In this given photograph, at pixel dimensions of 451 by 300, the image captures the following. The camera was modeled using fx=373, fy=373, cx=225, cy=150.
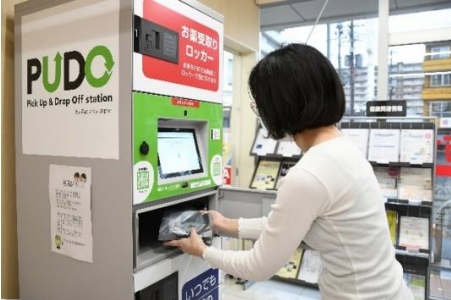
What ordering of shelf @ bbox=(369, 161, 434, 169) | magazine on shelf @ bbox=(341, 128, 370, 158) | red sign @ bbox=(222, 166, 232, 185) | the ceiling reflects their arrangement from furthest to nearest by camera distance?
the ceiling → red sign @ bbox=(222, 166, 232, 185) → magazine on shelf @ bbox=(341, 128, 370, 158) → shelf @ bbox=(369, 161, 434, 169)

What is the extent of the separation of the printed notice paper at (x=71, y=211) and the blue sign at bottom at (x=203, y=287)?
0.44 m

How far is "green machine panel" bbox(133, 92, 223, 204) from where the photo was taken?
4.04ft

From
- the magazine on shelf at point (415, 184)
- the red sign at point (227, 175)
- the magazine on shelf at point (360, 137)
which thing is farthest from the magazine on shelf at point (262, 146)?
the magazine on shelf at point (415, 184)

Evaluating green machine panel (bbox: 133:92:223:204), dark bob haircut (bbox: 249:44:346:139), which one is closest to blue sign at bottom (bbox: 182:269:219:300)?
green machine panel (bbox: 133:92:223:204)

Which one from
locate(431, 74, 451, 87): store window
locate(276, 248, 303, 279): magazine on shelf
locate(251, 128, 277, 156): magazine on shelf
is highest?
locate(431, 74, 451, 87): store window

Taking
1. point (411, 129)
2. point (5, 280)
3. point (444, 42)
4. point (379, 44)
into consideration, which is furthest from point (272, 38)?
point (5, 280)

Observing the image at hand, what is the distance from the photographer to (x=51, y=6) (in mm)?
1378

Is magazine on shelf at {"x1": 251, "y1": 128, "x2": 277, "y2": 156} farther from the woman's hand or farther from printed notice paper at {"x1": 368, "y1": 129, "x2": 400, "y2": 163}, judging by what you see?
the woman's hand

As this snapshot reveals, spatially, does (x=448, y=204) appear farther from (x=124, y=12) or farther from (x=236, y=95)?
(x=124, y=12)

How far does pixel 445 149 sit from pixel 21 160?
3.04 m

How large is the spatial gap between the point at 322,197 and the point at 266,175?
2526 mm

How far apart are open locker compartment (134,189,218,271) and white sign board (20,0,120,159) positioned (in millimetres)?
274

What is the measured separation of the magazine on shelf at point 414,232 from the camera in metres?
2.85

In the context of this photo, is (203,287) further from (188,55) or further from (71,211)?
(188,55)
